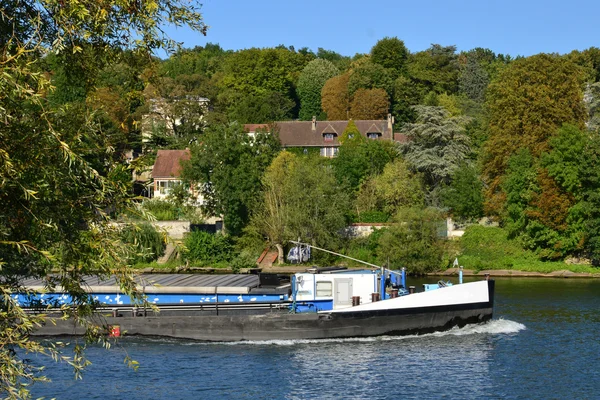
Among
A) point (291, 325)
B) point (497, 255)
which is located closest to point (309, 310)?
point (291, 325)

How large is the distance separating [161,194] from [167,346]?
50893mm

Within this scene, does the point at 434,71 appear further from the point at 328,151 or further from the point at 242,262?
the point at 242,262

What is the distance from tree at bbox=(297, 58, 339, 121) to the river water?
77.9 m

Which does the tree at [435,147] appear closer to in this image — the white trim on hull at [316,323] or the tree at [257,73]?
the white trim on hull at [316,323]

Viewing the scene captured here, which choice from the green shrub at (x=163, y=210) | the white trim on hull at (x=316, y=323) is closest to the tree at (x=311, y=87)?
the green shrub at (x=163, y=210)

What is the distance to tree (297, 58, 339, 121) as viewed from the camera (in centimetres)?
11425

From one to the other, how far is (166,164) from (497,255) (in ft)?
116

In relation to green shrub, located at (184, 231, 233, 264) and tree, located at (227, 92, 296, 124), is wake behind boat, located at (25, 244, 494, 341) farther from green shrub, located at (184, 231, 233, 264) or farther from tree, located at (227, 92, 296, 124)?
tree, located at (227, 92, 296, 124)

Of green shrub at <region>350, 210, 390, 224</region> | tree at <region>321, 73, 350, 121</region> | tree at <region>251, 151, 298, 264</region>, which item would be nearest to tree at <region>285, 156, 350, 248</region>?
tree at <region>251, 151, 298, 264</region>

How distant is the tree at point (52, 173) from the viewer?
34.9 ft

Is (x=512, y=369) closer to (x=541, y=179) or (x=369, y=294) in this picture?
(x=369, y=294)

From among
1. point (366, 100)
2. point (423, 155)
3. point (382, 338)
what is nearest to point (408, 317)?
point (382, 338)

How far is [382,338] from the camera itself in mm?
35219

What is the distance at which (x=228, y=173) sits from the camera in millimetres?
64812
